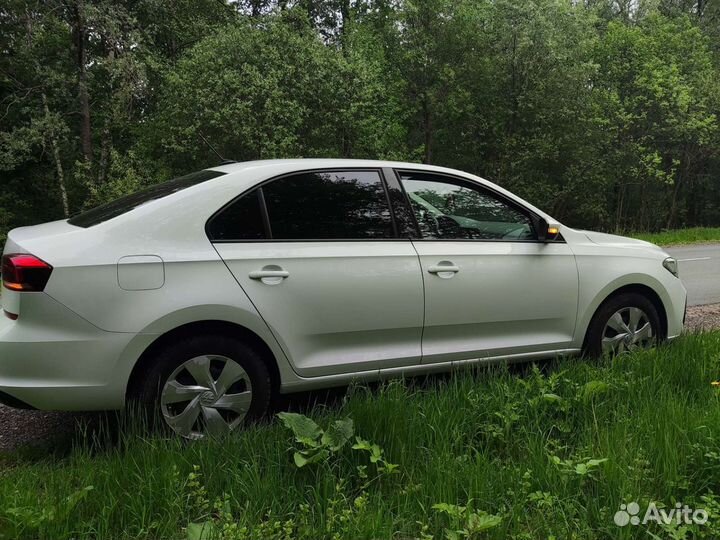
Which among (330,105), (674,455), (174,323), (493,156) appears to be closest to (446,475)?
(674,455)

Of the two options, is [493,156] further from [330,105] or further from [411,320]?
[411,320]

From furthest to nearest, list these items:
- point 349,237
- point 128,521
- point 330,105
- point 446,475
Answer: point 330,105
point 349,237
point 446,475
point 128,521

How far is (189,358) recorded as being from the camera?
2918mm

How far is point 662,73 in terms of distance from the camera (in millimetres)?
21578

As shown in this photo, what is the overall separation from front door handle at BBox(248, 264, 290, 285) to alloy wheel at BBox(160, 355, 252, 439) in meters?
0.46

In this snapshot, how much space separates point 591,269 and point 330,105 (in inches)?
524

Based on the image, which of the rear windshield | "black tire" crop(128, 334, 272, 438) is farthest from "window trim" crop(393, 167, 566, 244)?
"black tire" crop(128, 334, 272, 438)

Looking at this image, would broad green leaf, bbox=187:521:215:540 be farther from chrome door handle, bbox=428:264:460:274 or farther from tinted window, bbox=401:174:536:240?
tinted window, bbox=401:174:536:240

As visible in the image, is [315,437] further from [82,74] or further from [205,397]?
[82,74]

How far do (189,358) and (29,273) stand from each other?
850 millimetres

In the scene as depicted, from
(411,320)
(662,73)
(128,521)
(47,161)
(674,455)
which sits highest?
(662,73)

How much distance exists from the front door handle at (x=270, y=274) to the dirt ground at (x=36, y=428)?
1.41m

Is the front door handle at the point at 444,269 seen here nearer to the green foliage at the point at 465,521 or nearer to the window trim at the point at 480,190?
the window trim at the point at 480,190

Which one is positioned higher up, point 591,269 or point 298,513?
point 591,269
